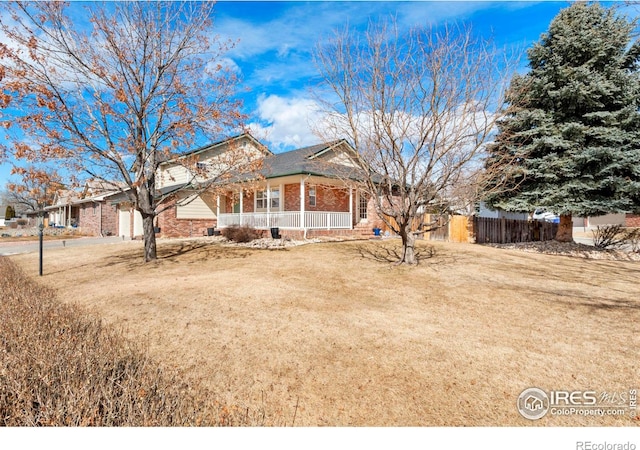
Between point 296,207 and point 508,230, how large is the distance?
11.8 meters

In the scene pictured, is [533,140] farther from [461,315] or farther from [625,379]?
[625,379]

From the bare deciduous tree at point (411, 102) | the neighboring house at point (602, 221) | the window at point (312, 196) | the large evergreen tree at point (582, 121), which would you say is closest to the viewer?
the bare deciduous tree at point (411, 102)

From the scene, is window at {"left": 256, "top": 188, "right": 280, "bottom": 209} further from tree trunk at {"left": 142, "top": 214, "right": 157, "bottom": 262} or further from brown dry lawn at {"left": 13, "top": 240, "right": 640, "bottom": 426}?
brown dry lawn at {"left": 13, "top": 240, "right": 640, "bottom": 426}

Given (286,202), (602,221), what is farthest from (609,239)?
(602,221)

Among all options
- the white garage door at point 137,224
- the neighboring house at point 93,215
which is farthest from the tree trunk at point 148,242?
the white garage door at point 137,224

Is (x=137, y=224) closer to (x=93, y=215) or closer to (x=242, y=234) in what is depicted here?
(x=93, y=215)

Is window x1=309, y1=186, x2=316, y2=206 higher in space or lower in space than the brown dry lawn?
higher

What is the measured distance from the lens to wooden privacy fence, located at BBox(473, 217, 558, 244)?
16.9 meters

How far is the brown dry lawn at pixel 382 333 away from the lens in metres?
3.00

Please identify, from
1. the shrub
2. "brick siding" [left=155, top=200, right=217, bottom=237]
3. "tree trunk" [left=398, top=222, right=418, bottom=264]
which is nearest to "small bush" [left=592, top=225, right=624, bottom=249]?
"tree trunk" [left=398, top=222, right=418, bottom=264]

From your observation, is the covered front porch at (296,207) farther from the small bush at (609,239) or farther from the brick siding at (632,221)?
the brick siding at (632,221)

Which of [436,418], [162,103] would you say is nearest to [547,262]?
[436,418]

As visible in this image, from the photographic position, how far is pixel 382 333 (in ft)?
15.0

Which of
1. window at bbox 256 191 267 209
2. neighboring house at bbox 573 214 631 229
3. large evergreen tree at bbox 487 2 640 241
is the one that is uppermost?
large evergreen tree at bbox 487 2 640 241
